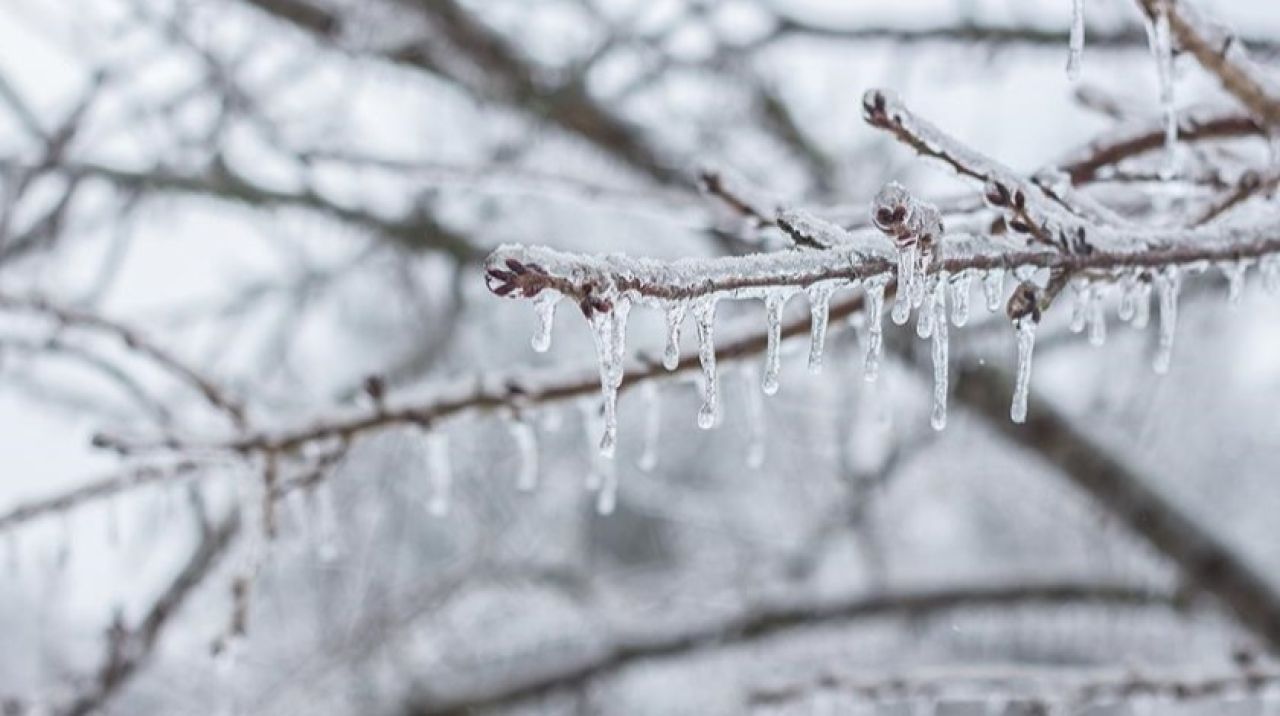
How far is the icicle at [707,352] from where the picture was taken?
651mm

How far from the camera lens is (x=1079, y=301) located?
793 millimetres

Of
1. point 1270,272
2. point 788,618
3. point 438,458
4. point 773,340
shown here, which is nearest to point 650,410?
point 438,458

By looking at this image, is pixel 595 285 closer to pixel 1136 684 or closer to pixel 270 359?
pixel 1136 684

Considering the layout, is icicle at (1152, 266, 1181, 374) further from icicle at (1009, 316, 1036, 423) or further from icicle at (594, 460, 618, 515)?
icicle at (594, 460, 618, 515)

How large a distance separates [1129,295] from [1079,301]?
0.05m

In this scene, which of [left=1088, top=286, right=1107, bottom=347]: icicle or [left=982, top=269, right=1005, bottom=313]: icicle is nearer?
[left=982, top=269, right=1005, bottom=313]: icicle

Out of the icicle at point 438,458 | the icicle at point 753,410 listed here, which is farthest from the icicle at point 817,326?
the icicle at point 438,458

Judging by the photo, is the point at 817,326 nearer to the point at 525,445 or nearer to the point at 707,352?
the point at 707,352

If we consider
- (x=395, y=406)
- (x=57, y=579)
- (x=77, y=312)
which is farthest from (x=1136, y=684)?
(x=57, y=579)

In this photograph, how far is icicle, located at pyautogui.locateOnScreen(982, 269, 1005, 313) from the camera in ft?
2.32

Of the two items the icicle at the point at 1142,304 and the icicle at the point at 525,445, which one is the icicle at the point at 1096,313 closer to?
the icicle at the point at 1142,304

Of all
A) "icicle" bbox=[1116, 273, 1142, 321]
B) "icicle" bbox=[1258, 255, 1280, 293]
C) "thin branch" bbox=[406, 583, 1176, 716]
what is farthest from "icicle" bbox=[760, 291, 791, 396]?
"thin branch" bbox=[406, 583, 1176, 716]

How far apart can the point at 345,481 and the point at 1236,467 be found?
6.36 m

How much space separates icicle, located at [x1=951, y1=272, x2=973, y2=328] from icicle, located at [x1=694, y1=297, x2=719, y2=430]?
136 millimetres
